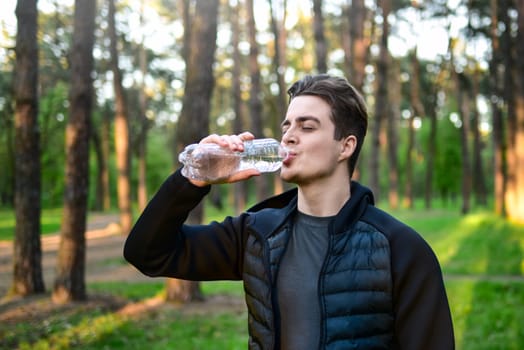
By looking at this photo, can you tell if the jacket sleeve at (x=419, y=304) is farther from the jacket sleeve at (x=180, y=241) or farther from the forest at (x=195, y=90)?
the forest at (x=195, y=90)

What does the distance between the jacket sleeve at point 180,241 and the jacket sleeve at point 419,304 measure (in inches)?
30.6

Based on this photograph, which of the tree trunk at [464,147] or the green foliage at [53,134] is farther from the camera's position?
the tree trunk at [464,147]

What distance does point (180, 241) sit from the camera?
8.92 feet

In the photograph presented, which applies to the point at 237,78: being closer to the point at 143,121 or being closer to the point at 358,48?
the point at 143,121

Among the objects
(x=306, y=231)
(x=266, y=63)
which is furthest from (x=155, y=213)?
(x=266, y=63)

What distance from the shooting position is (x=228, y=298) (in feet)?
36.8

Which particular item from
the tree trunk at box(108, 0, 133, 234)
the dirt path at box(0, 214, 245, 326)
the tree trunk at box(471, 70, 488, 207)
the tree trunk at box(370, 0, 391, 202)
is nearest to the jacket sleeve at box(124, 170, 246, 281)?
the dirt path at box(0, 214, 245, 326)

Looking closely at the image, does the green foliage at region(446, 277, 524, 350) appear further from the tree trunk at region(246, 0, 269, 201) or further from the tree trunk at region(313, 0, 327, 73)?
the tree trunk at region(246, 0, 269, 201)

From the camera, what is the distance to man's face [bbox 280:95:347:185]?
2.62 metres

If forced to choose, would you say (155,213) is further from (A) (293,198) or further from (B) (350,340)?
(B) (350,340)

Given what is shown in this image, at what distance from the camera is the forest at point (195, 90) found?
1019 centimetres

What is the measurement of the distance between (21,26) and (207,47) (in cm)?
298

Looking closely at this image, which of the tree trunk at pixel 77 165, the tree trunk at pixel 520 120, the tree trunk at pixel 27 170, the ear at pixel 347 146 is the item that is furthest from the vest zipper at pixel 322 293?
the tree trunk at pixel 520 120

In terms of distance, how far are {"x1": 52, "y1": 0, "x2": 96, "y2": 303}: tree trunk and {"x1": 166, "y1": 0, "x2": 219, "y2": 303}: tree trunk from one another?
154 cm
